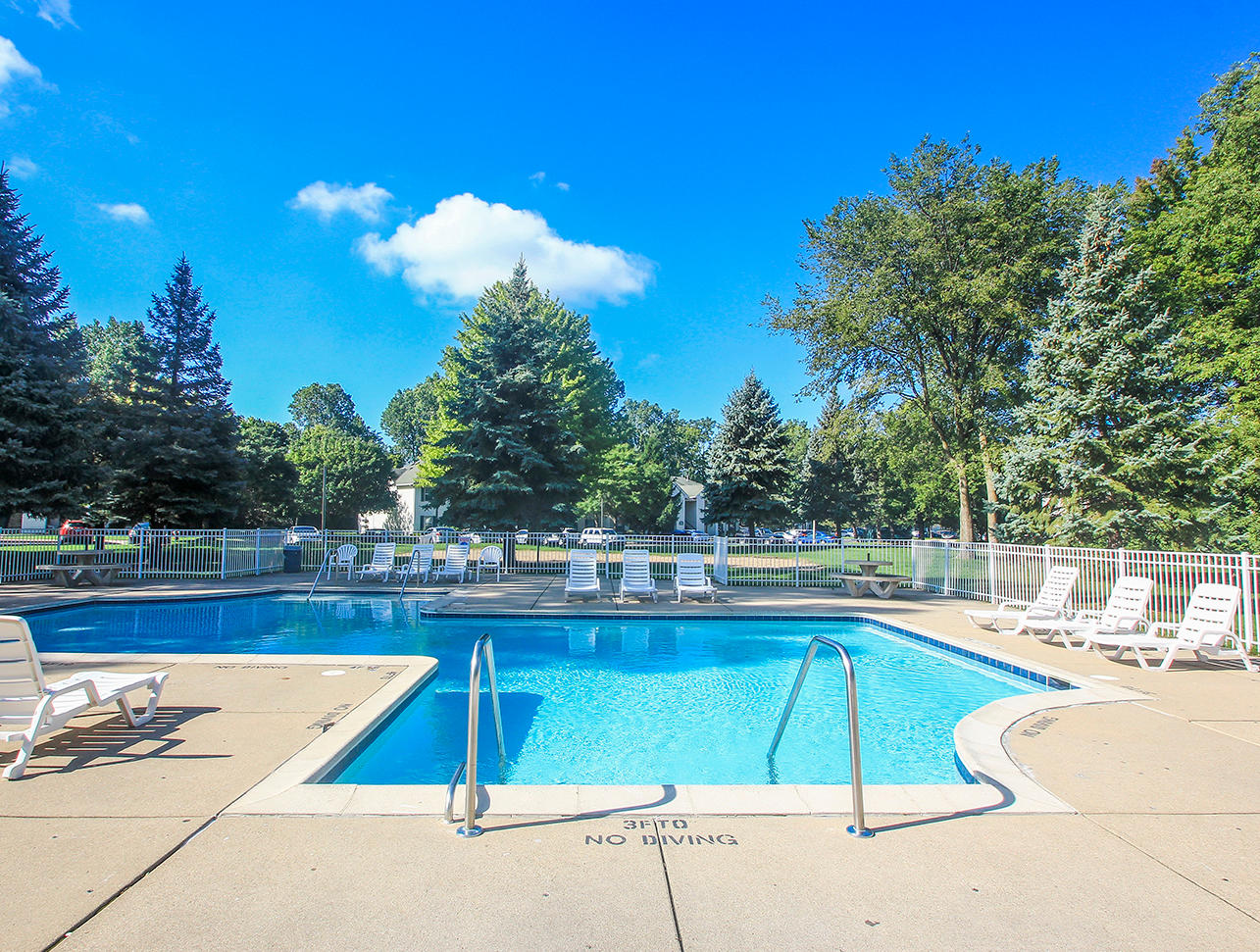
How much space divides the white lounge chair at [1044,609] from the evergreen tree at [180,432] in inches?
940

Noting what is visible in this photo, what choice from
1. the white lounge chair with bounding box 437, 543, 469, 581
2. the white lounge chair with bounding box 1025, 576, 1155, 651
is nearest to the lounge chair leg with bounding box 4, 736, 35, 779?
the white lounge chair with bounding box 1025, 576, 1155, 651

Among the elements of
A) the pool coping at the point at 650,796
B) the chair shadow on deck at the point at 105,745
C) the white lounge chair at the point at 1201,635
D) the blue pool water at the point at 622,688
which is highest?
the white lounge chair at the point at 1201,635

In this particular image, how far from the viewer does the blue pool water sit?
623 centimetres

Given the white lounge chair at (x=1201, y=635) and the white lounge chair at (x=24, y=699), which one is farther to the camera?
the white lounge chair at (x=1201, y=635)

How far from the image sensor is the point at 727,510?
105ft

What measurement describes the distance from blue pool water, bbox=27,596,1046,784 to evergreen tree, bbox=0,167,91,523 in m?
5.29

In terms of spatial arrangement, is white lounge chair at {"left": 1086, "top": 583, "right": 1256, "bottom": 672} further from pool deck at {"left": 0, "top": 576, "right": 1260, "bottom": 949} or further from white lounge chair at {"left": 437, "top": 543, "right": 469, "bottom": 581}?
white lounge chair at {"left": 437, "top": 543, "right": 469, "bottom": 581}

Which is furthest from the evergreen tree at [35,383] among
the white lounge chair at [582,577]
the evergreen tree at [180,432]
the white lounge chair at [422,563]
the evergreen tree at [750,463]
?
the evergreen tree at [750,463]

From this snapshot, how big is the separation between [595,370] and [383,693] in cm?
2864

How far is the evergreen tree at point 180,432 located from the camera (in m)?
22.9

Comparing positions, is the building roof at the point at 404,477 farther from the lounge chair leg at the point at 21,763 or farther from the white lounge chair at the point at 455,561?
the lounge chair leg at the point at 21,763

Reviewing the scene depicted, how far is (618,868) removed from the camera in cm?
329

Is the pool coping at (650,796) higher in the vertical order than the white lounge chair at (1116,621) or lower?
lower

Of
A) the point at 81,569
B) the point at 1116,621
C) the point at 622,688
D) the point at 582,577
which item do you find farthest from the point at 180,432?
the point at 1116,621
